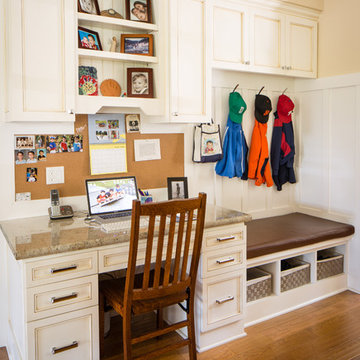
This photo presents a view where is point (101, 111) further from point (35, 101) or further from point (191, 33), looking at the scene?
point (191, 33)

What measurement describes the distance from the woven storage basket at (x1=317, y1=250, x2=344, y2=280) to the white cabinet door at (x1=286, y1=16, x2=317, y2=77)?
159cm

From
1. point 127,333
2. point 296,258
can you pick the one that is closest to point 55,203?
point 127,333

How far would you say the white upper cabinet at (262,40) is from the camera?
9.53 feet

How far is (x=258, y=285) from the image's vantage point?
2818 millimetres

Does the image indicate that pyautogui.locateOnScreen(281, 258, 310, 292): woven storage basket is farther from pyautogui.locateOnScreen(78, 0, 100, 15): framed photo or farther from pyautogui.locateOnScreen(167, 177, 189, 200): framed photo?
pyautogui.locateOnScreen(78, 0, 100, 15): framed photo

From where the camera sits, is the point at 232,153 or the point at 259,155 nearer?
the point at 232,153

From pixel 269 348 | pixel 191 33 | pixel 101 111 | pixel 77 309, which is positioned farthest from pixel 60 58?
pixel 269 348

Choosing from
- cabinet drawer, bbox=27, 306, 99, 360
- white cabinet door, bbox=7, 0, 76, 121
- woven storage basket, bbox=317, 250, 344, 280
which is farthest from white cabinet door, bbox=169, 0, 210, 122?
woven storage basket, bbox=317, 250, 344, 280

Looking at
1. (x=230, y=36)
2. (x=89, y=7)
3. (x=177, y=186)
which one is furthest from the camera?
(x=230, y=36)

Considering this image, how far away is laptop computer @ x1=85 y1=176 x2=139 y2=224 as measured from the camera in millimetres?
2480

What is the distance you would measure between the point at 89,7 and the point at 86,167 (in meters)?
1.00

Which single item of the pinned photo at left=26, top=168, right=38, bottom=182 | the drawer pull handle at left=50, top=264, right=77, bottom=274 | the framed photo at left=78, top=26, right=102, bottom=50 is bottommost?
the drawer pull handle at left=50, top=264, right=77, bottom=274

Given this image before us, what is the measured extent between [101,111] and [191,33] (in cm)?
79

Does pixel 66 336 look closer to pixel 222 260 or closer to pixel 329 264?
pixel 222 260
